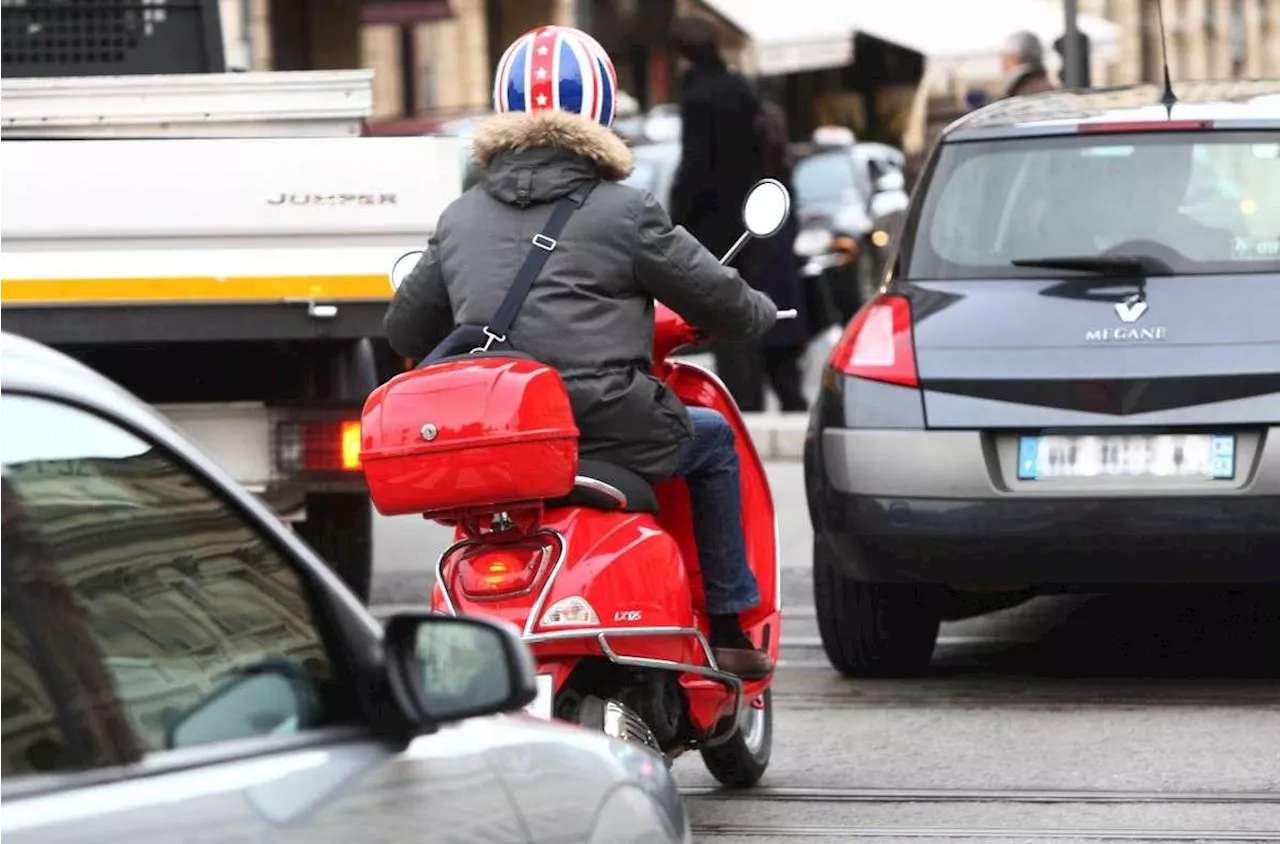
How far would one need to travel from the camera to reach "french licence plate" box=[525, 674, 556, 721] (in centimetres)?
495

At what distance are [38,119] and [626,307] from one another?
4.40 m

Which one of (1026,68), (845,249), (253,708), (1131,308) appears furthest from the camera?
(845,249)

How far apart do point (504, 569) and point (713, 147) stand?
8591 mm

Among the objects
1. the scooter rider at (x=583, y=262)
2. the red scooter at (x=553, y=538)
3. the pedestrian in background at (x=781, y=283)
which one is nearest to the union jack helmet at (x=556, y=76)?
the scooter rider at (x=583, y=262)

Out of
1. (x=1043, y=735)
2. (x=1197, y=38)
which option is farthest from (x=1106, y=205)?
(x=1197, y=38)

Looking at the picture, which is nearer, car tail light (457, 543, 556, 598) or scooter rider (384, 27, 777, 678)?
car tail light (457, 543, 556, 598)

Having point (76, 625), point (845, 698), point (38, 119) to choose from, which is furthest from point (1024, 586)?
point (76, 625)

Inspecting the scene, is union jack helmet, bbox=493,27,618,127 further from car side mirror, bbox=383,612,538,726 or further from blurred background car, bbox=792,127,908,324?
blurred background car, bbox=792,127,908,324

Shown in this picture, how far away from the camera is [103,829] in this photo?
2479mm

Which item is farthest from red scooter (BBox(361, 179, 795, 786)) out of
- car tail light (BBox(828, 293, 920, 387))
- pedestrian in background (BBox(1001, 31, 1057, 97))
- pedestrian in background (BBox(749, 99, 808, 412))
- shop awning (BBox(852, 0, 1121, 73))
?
shop awning (BBox(852, 0, 1121, 73))

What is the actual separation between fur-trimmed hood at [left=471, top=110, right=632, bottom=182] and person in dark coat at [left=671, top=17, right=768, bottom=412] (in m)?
8.01

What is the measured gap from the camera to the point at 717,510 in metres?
5.66

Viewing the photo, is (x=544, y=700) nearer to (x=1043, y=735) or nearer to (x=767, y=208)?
(x=767, y=208)

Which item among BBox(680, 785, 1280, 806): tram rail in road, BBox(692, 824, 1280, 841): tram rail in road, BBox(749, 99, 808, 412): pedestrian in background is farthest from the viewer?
BBox(749, 99, 808, 412): pedestrian in background
